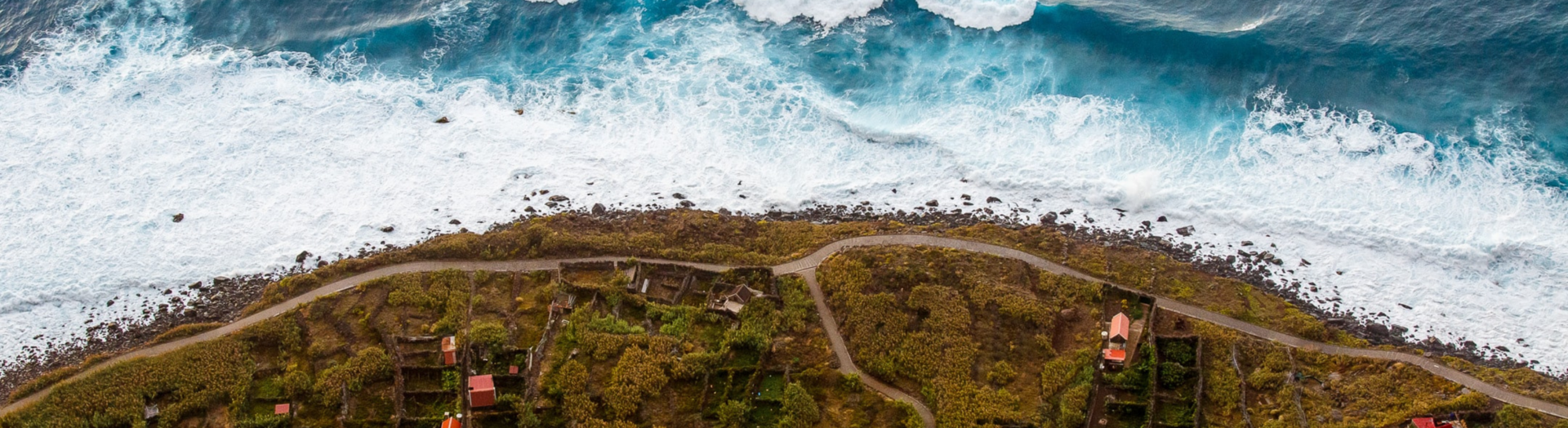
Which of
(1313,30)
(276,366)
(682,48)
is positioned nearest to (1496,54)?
(1313,30)

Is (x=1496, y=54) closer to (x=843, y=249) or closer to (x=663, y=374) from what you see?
(x=843, y=249)

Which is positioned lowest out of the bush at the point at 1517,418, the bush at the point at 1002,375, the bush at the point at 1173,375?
the bush at the point at 1002,375

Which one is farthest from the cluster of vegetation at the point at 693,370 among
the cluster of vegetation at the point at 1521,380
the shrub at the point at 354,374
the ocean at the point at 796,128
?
the cluster of vegetation at the point at 1521,380

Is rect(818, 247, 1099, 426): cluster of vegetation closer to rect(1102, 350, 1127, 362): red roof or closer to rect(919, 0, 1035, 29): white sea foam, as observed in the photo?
rect(1102, 350, 1127, 362): red roof

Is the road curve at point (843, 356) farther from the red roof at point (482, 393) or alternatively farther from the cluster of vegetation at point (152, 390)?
the cluster of vegetation at point (152, 390)

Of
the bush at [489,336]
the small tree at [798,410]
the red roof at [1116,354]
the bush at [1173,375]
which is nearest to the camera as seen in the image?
the small tree at [798,410]

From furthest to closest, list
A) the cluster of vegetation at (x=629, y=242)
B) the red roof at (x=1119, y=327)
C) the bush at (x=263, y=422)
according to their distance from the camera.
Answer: the cluster of vegetation at (x=629, y=242) → the red roof at (x=1119, y=327) → the bush at (x=263, y=422)
